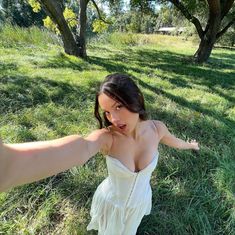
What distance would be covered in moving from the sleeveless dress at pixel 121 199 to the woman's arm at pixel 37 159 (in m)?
0.47

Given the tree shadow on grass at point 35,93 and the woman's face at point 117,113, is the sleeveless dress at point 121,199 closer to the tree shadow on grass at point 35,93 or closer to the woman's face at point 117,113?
the woman's face at point 117,113

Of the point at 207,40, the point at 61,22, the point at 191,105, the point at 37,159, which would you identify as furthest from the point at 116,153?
the point at 207,40

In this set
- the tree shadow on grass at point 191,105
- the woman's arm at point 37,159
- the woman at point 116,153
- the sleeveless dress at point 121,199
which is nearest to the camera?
the woman's arm at point 37,159

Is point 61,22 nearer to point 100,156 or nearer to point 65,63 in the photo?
point 65,63

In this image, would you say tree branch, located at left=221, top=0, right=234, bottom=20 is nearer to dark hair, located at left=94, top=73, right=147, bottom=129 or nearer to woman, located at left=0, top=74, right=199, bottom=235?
woman, located at left=0, top=74, right=199, bottom=235

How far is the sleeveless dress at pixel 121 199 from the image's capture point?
1666 millimetres

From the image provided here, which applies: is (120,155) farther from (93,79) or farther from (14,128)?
(93,79)

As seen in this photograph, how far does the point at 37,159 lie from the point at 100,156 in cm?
216

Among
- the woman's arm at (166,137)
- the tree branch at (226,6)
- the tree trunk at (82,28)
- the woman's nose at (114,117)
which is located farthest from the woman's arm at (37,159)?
the tree branch at (226,6)

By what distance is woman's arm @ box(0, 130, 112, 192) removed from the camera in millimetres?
886

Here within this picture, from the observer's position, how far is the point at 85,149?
124 centimetres

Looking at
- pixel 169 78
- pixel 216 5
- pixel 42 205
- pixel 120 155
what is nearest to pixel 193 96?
pixel 169 78

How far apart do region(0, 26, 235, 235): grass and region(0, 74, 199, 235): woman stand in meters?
0.55

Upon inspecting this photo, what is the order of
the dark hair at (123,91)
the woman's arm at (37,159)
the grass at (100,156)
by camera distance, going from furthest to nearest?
1. the grass at (100,156)
2. the dark hair at (123,91)
3. the woman's arm at (37,159)
